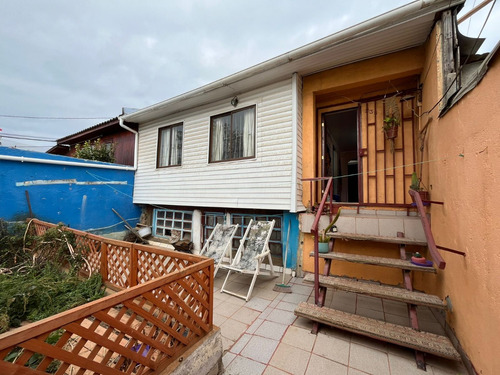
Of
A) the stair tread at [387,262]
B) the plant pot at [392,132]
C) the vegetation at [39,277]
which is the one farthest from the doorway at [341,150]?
the vegetation at [39,277]

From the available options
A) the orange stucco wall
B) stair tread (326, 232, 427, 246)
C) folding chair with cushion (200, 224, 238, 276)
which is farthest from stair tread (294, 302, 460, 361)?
folding chair with cushion (200, 224, 238, 276)

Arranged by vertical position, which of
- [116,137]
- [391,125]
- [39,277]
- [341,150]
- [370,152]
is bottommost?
[39,277]

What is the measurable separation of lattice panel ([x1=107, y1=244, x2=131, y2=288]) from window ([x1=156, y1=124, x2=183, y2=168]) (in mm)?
3281

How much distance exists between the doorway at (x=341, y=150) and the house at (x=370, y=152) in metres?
0.10

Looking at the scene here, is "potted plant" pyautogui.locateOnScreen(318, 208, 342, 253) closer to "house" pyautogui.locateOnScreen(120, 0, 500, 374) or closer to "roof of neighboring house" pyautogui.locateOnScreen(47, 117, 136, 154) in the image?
"house" pyautogui.locateOnScreen(120, 0, 500, 374)

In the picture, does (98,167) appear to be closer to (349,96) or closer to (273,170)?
(273,170)

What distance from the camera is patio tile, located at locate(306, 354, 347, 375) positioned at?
6.00 ft

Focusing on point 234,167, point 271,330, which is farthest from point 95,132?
point 271,330

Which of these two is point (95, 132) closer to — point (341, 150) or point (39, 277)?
point (39, 277)

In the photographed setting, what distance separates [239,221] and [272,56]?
12.2 ft

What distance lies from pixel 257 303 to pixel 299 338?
92cm

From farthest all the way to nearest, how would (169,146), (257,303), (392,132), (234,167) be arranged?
1. (169,146)
2. (234,167)
3. (392,132)
4. (257,303)

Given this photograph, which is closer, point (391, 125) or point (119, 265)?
point (119, 265)

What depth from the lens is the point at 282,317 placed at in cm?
268
